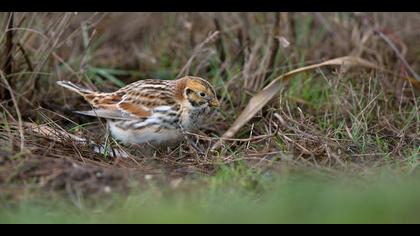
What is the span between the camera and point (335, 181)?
19.8ft

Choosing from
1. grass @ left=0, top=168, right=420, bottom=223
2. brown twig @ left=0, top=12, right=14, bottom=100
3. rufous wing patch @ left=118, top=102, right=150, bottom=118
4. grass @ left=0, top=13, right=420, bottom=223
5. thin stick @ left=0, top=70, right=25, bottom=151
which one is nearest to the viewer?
grass @ left=0, top=168, right=420, bottom=223

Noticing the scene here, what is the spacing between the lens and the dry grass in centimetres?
666

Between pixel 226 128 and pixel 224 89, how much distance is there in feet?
1.91

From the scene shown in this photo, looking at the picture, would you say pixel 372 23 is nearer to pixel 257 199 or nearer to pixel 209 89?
pixel 209 89

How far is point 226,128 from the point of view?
846cm

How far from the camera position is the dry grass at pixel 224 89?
6.66m

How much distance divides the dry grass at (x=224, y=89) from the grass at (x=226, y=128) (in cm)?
2

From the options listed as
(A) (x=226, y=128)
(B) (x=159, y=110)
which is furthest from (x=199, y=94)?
(A) (x=226, y=128)

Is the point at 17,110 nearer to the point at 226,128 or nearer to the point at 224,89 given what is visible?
the point at 226,128

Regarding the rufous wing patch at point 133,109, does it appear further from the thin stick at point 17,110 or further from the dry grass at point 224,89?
the thin stick at point 17,110

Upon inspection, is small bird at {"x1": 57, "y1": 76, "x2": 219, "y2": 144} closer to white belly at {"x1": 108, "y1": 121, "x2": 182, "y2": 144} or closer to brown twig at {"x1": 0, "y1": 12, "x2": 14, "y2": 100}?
white belly at {"x1": 108, "y1": 121, "x2": 182, "y2": 144}

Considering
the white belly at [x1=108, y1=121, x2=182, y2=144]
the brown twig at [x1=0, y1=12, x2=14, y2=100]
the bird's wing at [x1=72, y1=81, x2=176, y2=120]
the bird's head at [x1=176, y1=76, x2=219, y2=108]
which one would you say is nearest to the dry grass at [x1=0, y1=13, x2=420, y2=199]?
the brown twig at [x1=0, y1=12, x2=14, y2=100]

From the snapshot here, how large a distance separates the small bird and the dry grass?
0.15 m
